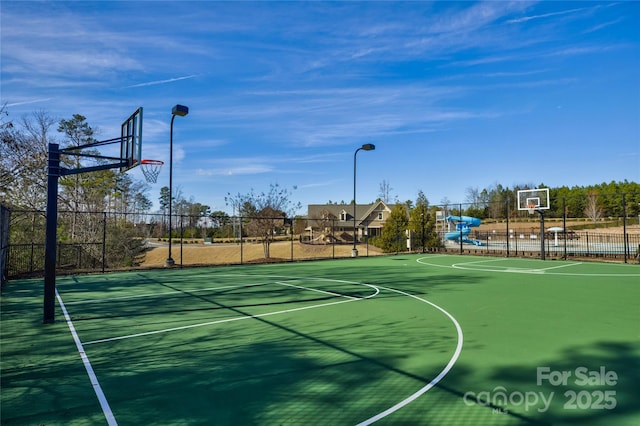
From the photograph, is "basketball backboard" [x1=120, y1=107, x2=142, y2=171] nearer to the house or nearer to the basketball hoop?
Result: the basketball hoop

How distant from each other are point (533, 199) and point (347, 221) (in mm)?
31683

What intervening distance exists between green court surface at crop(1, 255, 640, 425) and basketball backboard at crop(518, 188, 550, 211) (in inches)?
496

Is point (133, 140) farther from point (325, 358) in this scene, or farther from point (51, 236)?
point (325, 358)

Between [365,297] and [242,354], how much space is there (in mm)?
5049

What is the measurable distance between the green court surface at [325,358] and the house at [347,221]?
119 feet

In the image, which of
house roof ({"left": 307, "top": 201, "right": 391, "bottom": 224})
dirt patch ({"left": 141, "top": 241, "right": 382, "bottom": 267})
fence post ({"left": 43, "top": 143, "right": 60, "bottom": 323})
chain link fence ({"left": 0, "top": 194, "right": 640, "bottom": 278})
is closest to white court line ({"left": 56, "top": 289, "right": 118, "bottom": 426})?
fence post ({"left": 43, "top": 143, "right": 60, "bottom": 323})

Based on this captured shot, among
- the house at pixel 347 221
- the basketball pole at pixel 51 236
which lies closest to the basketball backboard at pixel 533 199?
the basketball pole at pixel 51 236

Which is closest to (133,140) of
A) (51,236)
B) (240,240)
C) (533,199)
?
(51,236)

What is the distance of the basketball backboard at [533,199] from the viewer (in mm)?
21805

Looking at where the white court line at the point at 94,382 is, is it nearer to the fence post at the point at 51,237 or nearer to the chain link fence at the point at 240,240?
the fence post at the point at 51,237

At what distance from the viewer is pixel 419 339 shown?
6.10 metres

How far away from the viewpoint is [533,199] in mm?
22922

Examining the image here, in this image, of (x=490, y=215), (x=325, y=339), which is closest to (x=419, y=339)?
(x=325, y=339)

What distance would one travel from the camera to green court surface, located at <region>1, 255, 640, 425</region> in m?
3.70
